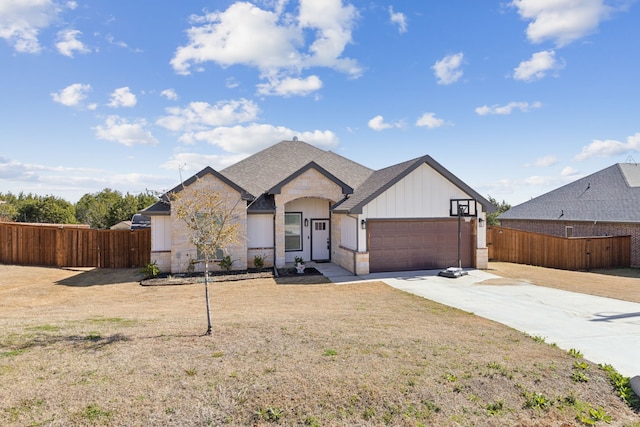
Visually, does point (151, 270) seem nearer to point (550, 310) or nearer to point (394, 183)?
point (394, 183)

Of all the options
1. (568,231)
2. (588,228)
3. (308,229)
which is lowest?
(568,231)

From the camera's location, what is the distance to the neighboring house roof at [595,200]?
2081 cm

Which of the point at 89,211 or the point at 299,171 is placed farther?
the point at 89,211

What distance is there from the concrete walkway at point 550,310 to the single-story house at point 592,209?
1093 centimetres

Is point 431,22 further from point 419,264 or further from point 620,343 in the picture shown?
point 620,343

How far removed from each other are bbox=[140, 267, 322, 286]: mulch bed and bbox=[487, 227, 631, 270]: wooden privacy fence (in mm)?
11526

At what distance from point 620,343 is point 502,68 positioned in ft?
43.1

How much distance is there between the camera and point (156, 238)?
15.6 metres

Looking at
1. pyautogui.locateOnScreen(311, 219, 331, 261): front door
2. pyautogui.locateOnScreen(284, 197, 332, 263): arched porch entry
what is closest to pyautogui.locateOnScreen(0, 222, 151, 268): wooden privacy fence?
pyautogui.locateOnScreen(284, 197, 332, 263): arched porch entry

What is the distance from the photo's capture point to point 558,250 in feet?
59.5

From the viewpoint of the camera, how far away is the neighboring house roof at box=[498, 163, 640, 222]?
20812 millimetres

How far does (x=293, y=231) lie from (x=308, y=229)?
0.84m

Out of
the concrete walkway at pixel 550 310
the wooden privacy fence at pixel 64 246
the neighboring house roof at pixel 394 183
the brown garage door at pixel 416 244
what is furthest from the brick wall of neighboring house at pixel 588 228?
the wooden privacy fence at pixel 64 246

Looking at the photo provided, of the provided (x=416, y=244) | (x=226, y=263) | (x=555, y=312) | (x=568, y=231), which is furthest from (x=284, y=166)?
(x=568, y=231)
